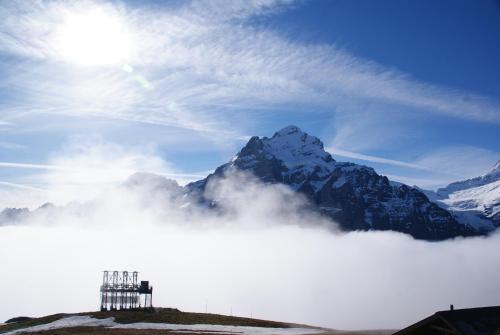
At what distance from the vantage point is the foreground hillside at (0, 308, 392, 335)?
73.0m

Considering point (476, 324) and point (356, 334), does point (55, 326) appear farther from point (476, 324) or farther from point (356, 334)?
point (476, 324)

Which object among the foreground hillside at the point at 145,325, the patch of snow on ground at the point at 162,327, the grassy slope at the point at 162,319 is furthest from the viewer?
the grassy slope at the point at 162,319

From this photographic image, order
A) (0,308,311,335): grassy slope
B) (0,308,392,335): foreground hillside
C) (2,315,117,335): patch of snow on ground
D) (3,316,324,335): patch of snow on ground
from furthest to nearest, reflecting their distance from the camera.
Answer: (0,308,311,335): grassy slope
(2,315,117,335): patch of snow on ground
(3,316,324,335): patch of snow on ground
(0,308,392,335): foreground hillside

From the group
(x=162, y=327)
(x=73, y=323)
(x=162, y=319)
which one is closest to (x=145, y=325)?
(x=162, y=327)

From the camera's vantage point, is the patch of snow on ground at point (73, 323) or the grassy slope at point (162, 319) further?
the grassy slope at point (162, 319)

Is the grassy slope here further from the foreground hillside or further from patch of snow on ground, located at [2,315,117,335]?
patch of snow on ground, located at [2,315,117,335]

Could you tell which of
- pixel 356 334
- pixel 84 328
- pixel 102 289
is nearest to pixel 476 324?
pixel 356 334

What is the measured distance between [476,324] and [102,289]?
8830 cm

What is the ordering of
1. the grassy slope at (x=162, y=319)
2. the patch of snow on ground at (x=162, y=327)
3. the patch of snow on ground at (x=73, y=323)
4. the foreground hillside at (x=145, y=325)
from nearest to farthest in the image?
the foreground hillside at (x=145, y=325), the patch of snow on ground at (x=162, y=327), the patch of snow on ground at (x=73, y=323), the grassy slope at (x=162, y=319)

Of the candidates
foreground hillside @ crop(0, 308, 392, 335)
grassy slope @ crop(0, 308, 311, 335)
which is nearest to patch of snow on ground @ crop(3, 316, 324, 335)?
foreground hillside @ crop(0, 308, 392, 335)

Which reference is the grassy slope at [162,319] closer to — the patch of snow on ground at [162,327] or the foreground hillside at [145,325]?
the foreground hillside at [145,325]

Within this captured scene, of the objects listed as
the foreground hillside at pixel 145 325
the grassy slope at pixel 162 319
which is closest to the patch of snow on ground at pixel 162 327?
the foreground hillside at pixel 145 325

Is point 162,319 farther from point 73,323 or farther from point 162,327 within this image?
point 73,323

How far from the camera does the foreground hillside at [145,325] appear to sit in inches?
2874
